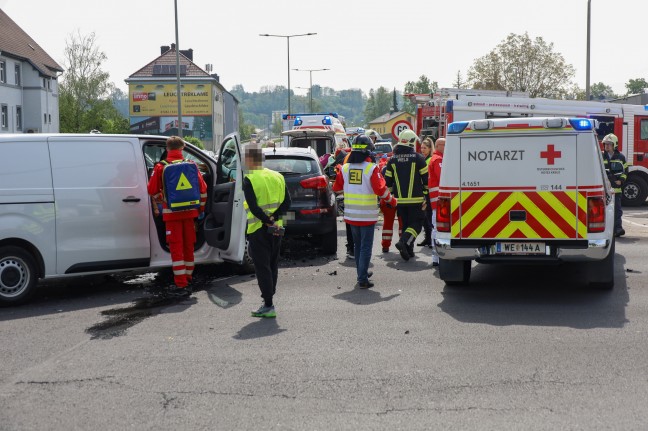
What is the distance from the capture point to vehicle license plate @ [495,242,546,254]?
351 inches

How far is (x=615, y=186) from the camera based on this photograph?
A: 1405 cm

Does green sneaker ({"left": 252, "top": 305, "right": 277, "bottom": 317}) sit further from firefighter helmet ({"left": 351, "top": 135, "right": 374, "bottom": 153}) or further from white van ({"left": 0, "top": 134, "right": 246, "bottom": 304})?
firefighter helmet ({"left": 351, "top": 135, "right": 374, "bottom": 153})

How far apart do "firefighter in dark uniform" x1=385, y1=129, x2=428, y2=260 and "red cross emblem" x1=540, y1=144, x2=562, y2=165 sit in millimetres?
3129

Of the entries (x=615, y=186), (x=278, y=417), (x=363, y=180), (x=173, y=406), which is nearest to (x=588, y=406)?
(x=278, y=417)

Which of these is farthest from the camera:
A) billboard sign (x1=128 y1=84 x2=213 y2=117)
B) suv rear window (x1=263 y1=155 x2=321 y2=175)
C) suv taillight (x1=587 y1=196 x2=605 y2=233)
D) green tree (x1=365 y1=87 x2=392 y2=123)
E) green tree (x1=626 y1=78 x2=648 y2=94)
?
green tree (x1=365 y1=87 x2=392 y2=123)

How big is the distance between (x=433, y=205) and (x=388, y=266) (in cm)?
105

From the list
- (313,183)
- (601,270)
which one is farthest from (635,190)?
(601,270)

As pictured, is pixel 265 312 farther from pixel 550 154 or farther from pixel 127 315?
pixel 550 154

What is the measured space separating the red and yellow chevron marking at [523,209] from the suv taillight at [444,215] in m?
0.06

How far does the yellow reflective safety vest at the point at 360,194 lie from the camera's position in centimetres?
1014

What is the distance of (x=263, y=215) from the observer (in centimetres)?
837

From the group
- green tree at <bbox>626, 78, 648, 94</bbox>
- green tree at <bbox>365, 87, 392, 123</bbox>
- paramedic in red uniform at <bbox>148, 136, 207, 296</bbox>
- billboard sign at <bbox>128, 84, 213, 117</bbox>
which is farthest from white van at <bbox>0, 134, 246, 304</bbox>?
green tree at <bbox>365, 87, 392, 123</bbox>

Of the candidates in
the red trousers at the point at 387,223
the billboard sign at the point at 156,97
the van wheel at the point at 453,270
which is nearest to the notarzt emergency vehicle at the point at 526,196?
the van wheel at the point at 453,270

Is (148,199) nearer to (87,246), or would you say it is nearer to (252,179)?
(87,246)
